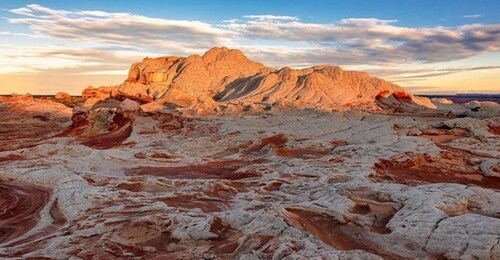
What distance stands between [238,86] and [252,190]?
3947 cm

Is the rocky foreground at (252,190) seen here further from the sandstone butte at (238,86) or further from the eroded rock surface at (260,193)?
the sandstone butte at (238,86)

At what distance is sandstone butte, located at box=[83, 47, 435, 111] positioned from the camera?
4600 centimetres

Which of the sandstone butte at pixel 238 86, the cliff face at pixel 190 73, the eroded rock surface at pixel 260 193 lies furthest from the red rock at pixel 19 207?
the cliff face at pixel 190 73

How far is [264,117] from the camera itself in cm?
3625

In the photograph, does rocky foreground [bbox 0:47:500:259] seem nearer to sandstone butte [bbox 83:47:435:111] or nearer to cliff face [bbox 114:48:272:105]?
sandstone butte [bbox 83:47:435:111]

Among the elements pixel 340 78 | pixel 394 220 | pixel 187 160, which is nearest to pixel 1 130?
pixel 187 160

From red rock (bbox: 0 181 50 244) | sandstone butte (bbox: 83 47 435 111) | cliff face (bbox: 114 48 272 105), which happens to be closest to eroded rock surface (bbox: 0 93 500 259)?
red rock (bbox: 0 181 50 244)

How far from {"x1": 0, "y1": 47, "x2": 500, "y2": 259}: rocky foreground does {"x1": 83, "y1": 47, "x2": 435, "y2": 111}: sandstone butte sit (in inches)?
399

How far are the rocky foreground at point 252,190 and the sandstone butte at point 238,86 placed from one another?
10144mm

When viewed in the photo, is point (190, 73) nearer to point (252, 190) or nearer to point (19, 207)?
point (252, 190)

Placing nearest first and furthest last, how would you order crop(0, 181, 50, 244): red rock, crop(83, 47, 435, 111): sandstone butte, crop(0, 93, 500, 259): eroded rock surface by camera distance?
1. crop(0, 93, 500, 259): eroded rock surface
2. crop(0, 181, 50, 244): red rock
3. crop(83, 47, 435, 111): sandstone butte

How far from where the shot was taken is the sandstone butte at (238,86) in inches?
1811

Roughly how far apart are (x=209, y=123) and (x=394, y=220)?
79.8 feet

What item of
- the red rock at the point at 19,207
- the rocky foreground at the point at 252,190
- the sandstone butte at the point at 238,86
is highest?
the sandstone butte at the point at 238,86
